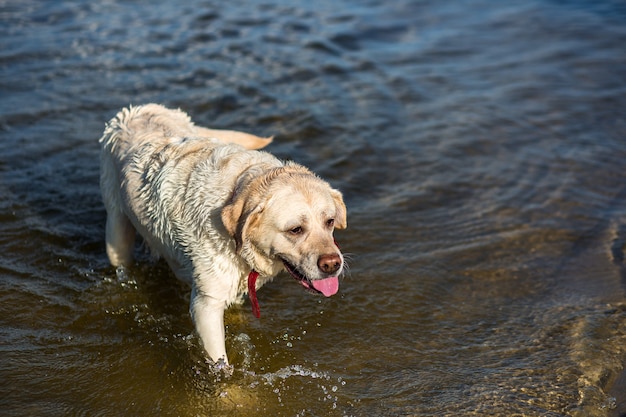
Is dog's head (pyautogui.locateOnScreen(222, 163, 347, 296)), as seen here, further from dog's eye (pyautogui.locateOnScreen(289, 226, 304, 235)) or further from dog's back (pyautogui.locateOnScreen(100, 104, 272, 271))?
dog's back (pyautogui.locateOnScreen(100, 104, 272, 271))

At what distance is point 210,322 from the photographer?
462 centimetres

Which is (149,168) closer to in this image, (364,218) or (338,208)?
(338,208)

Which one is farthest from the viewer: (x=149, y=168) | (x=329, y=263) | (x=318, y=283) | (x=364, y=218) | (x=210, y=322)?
(x=364, y=218)

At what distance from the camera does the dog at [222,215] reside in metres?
4.29

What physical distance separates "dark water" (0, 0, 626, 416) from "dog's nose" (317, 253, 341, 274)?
1.09 m

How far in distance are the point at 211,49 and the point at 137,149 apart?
7388 millimetres

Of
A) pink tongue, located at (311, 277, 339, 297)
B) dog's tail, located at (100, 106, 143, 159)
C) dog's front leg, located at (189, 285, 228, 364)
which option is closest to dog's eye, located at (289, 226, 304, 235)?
pink tongue, located at (311, 277, 339, 297)

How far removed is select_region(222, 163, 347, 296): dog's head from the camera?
425 centimetres

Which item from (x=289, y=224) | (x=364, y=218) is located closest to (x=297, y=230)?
(x=289, y=224)

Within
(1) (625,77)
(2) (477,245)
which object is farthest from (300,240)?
(1) (625,77)

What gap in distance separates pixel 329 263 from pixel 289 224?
35 cm

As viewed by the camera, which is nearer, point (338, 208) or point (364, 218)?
point (338, 208)

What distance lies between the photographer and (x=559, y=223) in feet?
23.4

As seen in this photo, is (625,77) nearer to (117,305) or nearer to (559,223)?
(559,223)
